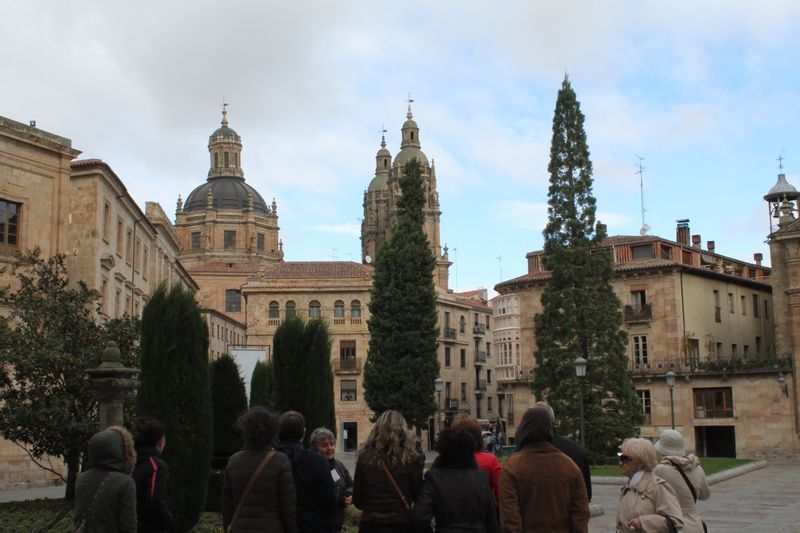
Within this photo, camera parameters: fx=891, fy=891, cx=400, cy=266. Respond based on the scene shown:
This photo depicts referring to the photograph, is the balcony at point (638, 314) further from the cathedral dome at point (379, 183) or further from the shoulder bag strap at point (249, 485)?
the cathedral dome at point (379, 183)

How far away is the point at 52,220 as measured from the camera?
2777 cm

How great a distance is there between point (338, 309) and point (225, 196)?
3621 centimetres

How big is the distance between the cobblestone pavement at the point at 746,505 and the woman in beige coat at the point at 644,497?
9839 mm

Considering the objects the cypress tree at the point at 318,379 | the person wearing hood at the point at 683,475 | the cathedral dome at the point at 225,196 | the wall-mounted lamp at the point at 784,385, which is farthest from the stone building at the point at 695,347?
the cathedral dome at the point at 225,196

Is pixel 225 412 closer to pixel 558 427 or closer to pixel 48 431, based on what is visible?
pixel 48 431

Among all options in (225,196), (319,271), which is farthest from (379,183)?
(319,271)

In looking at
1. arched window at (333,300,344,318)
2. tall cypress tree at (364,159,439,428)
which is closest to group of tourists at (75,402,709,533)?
tall cypress tree at (364,159,439,428)

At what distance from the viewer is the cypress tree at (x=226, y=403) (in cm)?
1878

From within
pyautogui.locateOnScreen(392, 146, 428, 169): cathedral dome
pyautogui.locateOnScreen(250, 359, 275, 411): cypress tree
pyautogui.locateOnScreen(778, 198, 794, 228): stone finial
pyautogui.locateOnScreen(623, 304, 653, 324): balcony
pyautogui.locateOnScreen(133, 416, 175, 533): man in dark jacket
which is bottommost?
pyautogui.locateOnScreen(133, 416, 175, 533): man in dark jacket

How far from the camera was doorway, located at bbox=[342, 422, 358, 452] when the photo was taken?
58062 mm

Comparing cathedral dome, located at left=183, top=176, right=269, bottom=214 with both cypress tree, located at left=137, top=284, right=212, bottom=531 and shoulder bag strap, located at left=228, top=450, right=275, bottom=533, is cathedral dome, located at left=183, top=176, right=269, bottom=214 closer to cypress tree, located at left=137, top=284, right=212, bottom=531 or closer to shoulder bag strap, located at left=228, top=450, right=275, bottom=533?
cypress tree, located at left=137, top=284, right=212, bottom=531

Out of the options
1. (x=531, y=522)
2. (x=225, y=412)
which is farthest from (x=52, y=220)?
(x=531, y=522)

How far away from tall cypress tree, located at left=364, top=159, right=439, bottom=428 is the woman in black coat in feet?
114

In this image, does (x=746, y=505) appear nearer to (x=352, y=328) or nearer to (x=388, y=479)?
(x=388, y=479)
